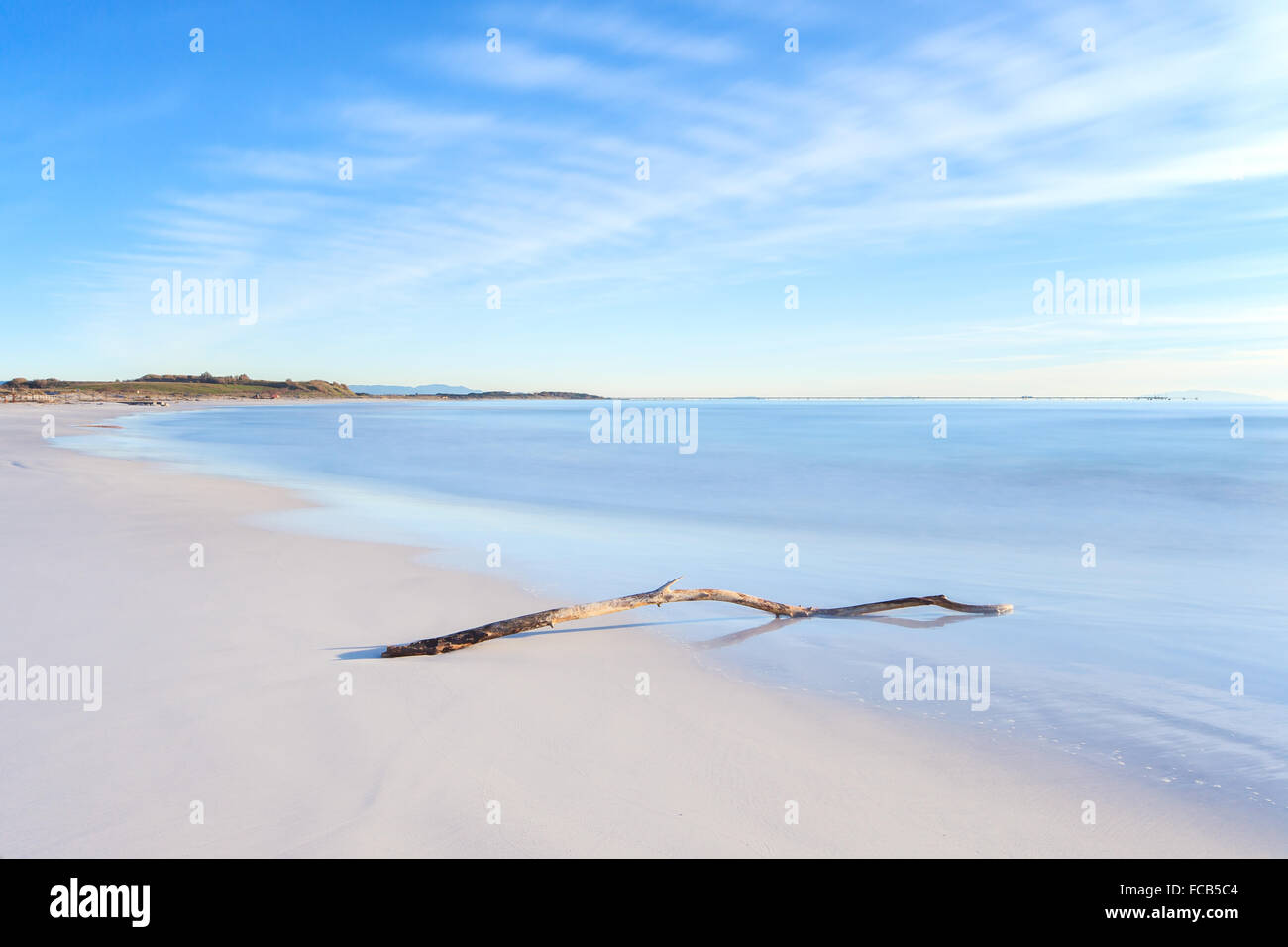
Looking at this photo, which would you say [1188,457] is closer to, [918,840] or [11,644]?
[918,840]

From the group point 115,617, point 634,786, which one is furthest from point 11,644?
point 634,786

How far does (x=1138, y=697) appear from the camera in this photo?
5227 mm

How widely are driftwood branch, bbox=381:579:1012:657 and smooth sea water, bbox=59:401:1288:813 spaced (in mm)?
176

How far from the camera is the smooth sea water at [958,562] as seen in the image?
16.4 ft

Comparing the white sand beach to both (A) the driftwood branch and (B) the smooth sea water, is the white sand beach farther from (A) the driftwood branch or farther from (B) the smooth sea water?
(B) the smooth sea water

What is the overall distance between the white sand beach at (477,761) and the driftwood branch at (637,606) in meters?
0.16

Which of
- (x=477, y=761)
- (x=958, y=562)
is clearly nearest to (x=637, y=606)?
(x=477, y=761)

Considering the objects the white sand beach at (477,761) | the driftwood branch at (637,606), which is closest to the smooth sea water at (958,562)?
the driftwood branch at (637,606)

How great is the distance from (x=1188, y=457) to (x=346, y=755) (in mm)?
34924

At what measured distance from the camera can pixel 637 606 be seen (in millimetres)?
6574

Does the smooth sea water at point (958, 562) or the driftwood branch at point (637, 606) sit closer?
the smooth sea water at point (958, 562)

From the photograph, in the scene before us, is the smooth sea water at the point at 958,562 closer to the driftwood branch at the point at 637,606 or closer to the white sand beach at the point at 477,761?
the driftwood branch at the point at 637,606

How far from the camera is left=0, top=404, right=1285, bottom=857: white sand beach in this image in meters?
3.29
